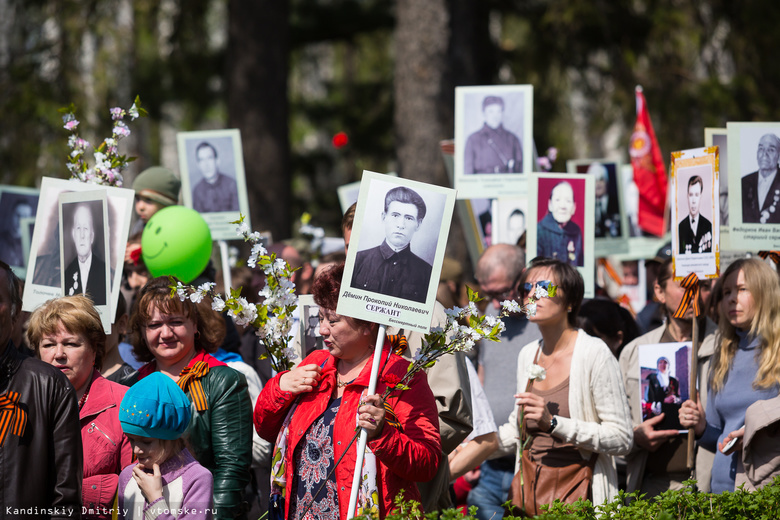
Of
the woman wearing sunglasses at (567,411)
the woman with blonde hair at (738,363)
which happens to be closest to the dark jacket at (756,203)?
the woman with blonde hair at (738,363)

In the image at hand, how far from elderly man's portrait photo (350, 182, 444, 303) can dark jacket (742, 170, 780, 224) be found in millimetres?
2457

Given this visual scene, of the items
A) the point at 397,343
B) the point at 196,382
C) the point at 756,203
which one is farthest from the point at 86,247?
the point at 756,203

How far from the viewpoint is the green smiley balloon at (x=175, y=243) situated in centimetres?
521

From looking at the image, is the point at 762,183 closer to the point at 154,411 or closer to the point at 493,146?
the point at 493,146

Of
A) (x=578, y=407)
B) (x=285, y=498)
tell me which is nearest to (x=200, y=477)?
(x=285, y=498)

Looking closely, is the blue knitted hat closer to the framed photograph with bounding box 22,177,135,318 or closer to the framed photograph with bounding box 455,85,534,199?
the framed photograph with bounding box 22,177,135,318

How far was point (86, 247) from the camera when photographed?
480 centimetres

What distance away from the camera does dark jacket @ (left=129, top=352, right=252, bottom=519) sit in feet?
12.8

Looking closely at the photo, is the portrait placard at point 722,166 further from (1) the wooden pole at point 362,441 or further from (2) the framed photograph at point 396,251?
(1) the wooden pole at point 362,441

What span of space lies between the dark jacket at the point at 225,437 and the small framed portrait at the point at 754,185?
2.90 meters

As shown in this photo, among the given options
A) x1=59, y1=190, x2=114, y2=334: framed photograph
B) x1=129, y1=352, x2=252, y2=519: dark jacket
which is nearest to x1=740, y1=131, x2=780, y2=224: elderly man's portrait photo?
x1=129, y1=352, x2=252, y2=519: dark jacket

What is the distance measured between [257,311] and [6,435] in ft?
3.27

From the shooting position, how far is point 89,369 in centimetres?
408

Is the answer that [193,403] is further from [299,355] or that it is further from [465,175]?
[465,175]
